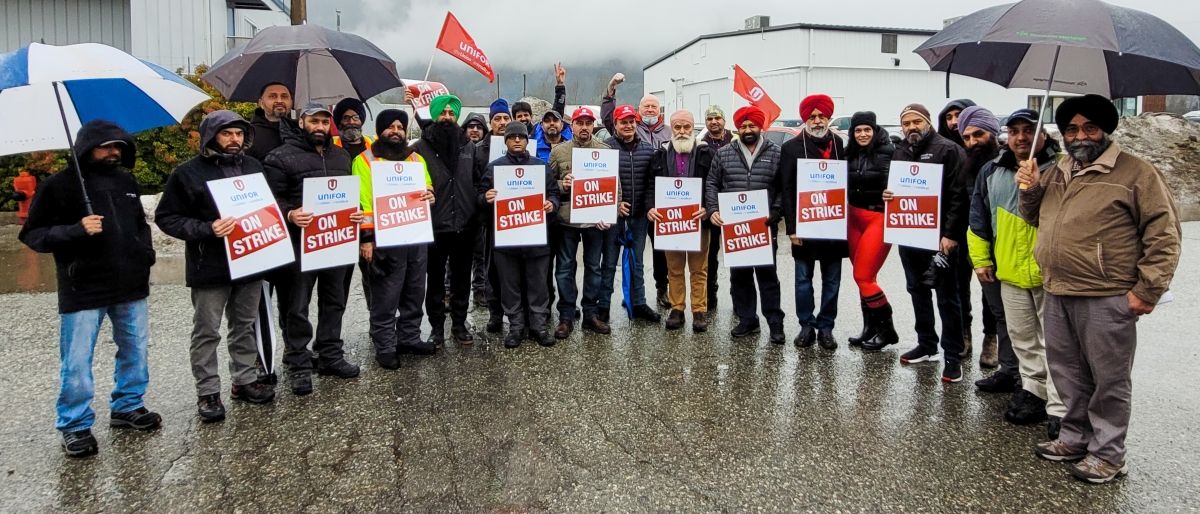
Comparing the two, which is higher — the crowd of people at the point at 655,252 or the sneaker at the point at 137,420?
the crowd of people at the point at 655,252

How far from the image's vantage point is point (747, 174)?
6738mm

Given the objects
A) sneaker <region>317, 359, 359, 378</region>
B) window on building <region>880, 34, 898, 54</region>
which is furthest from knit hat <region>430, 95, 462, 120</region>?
window on building <region>880, 34, 898, 54</region>

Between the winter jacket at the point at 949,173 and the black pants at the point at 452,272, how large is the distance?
3690mm

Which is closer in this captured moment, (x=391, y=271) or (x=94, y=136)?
(x=94, y=136)

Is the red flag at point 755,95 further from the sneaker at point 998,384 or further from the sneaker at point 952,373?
the sneaker at point 998,384

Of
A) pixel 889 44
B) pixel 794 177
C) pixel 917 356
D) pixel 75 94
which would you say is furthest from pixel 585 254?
pixel 889 44

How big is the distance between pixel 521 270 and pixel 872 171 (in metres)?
3.16

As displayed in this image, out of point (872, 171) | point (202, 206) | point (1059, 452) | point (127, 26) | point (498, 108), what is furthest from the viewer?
point (127, 26)

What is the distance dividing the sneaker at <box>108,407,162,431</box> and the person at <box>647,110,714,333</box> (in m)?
4.26

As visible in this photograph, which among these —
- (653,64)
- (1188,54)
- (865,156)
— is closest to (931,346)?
(865,156)

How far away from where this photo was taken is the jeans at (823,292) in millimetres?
6492

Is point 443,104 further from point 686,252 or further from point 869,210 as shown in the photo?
point 869,210

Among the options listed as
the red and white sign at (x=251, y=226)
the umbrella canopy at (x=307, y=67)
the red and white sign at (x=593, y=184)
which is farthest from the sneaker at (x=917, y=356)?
the umbrella canopy at (x=307, y=67)

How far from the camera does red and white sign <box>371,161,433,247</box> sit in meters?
5.76
